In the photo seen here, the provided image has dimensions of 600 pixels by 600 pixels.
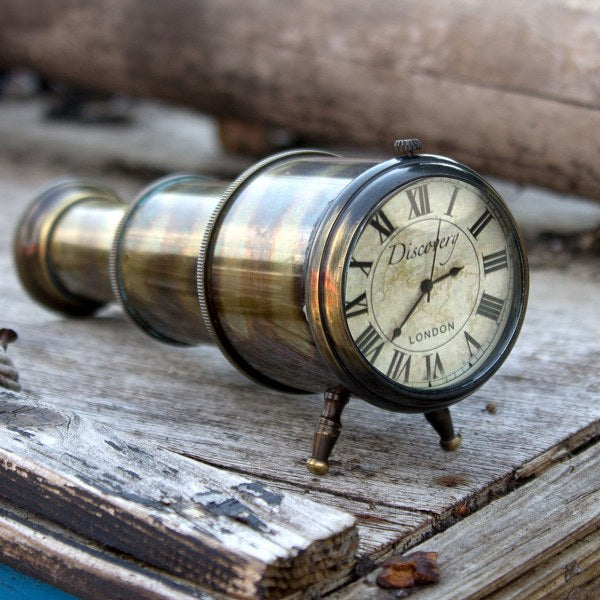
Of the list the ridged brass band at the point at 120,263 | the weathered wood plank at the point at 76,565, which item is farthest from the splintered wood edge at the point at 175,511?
the ridged brass band at the point at 120,263

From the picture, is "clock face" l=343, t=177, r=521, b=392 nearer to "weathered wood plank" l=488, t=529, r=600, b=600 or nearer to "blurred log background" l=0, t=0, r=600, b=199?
"weathered wood plank" l=488, t=529, r=600, b=600

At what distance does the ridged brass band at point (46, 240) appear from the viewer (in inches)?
120

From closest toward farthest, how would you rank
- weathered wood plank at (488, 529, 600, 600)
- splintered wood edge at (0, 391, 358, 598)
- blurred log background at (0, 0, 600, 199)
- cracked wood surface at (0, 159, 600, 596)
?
1. splintered wood edge at (0, 391, 358, 598)
2. weathered wood plank at (488, 529, 600, 600)
3. cracked wood surface at (0, 159, 600, 596)
4. blurred log background at (0, 0, 600, 199)

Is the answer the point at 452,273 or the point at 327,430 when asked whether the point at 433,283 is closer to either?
the point at 452,273

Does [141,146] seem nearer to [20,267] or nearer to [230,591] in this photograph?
[20,267]

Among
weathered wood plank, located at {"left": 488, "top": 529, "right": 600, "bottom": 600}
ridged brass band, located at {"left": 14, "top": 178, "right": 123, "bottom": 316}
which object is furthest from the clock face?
ridged brass band, located at {"left": 14, "top": 178, "right": 123, "bottom": 316}

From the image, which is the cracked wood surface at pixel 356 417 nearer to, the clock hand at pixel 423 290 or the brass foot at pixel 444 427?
the brass foot at pixel 444 427

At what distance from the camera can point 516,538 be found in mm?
1873

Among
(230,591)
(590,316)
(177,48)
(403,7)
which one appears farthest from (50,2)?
(230,591)

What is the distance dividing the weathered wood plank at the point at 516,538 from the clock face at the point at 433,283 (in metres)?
0.25

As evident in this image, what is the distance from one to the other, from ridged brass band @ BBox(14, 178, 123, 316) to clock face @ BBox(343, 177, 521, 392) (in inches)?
52.5

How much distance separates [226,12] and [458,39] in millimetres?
1087

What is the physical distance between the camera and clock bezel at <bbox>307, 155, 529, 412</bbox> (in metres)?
1.91

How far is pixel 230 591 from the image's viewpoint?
163 centimetres
